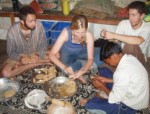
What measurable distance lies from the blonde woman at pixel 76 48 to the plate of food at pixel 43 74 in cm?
23

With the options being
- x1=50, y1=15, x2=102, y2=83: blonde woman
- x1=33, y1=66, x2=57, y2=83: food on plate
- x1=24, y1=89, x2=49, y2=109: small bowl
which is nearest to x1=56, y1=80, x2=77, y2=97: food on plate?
x1=50, y1=15, x2=102, y2=83: blonde woman

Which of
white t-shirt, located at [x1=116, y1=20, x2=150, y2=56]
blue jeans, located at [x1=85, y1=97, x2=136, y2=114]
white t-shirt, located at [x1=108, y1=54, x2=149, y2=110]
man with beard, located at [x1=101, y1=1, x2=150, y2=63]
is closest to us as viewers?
white t-shirt, located at [x1=108, y1=54, x2=149, y2=110]

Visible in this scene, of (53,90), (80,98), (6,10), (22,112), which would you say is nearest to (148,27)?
(80,98)

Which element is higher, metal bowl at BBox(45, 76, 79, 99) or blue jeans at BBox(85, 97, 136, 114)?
metal bowl at BBox(45, 76, 79, 99)

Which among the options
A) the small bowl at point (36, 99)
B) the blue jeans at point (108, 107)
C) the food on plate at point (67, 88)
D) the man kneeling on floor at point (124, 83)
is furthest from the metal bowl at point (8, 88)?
the man kneeling on floor at point (124, 83)

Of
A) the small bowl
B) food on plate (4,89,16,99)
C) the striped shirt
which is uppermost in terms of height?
the striped shirt

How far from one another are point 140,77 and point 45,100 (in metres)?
1.39

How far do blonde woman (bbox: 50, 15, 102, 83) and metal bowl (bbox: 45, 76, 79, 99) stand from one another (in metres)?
0.12

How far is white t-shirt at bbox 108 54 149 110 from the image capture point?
256cm

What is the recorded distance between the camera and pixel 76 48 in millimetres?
3729

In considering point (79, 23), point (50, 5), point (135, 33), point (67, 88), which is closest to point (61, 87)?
point (67, 88)

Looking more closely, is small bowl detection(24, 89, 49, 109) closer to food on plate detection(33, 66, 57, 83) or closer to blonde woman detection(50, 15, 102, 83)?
food on plate detection(33, 66, 57, 83)

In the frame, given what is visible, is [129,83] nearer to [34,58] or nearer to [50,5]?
[34,58]

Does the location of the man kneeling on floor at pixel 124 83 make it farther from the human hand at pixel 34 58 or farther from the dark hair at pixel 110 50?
the human hand at pixel 34 58
